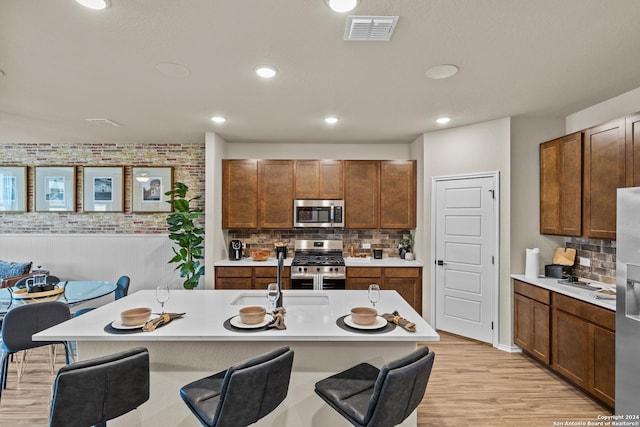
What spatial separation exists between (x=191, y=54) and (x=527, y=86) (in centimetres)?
Result: 281

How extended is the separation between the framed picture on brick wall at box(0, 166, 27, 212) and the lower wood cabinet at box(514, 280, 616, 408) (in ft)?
24.1

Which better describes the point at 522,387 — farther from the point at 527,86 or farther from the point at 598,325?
the point at 527,86

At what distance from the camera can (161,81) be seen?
8.69ft

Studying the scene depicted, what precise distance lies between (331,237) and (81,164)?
168 inches

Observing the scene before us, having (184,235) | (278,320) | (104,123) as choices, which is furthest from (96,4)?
(184,235)

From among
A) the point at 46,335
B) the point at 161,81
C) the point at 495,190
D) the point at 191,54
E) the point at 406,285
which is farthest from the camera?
the point at 406,285

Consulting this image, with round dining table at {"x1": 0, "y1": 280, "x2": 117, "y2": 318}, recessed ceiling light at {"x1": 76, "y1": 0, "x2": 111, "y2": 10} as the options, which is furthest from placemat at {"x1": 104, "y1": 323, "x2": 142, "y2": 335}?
recessed ceiling light at {"x1": 76, "y1": 0, "x2": 111, "y2": 10}

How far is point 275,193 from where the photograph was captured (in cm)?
466

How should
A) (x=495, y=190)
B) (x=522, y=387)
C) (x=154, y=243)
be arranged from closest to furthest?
(x=522, y=387) < (x=495, y=190) < (x=154, y=243)

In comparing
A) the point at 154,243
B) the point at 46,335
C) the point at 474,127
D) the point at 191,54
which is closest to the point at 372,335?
the point at 46,335

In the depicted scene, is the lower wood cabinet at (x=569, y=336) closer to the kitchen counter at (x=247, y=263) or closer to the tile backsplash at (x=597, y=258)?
the tile backsplash at (x=597, y=258)

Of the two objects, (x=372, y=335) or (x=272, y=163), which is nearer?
(x=372, y=335)

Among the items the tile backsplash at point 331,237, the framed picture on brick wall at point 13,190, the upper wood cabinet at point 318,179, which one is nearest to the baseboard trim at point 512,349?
the tile backsplash at point 331,237

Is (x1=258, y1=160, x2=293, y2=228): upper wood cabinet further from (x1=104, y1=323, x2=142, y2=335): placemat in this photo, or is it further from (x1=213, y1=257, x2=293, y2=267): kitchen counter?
(x1=104, y1=323, x2=142, y2=335): placemat
